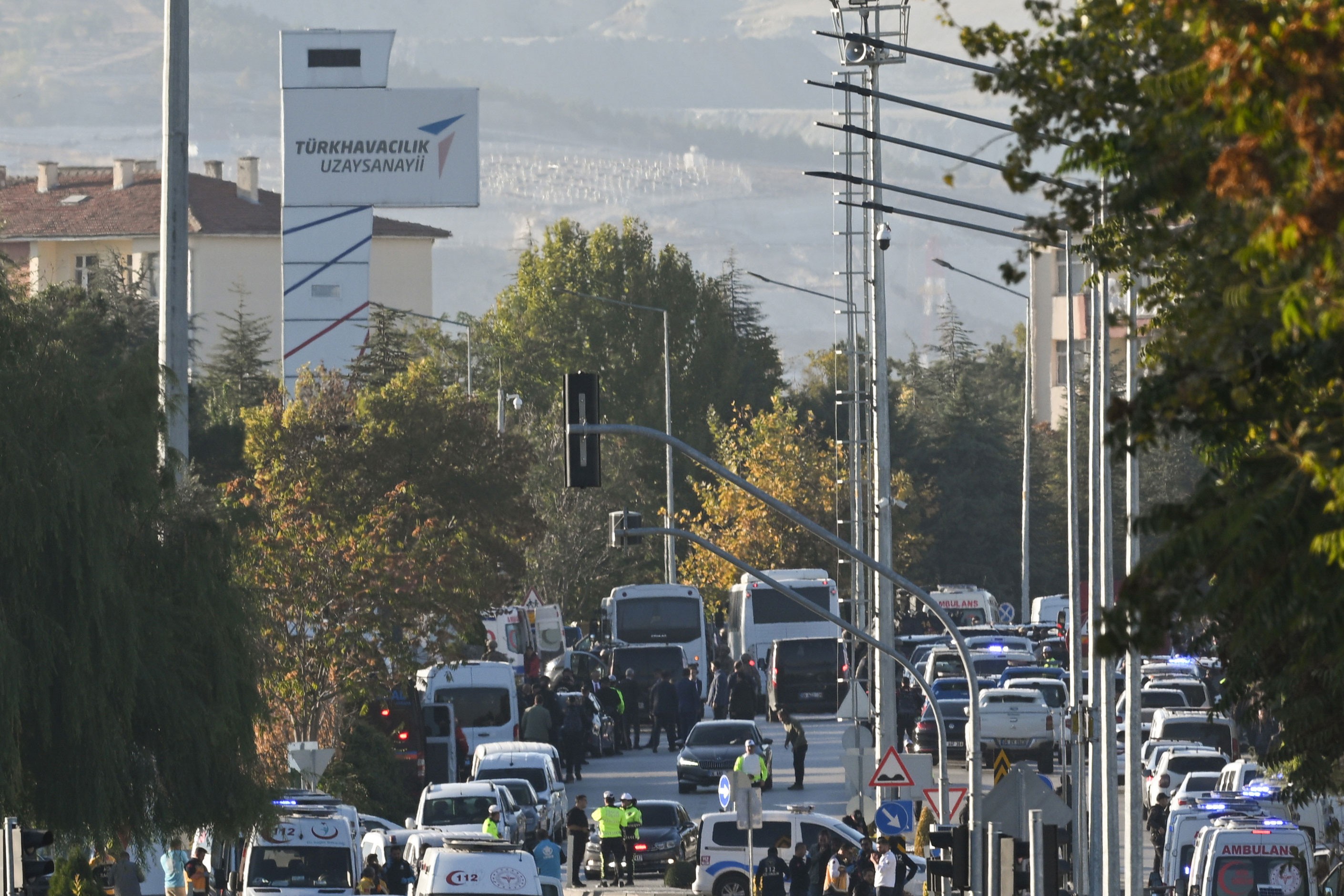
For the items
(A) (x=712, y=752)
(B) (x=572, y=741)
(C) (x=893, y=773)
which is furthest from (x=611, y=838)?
(B) (x=572, y=741)

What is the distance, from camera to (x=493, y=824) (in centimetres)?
2842

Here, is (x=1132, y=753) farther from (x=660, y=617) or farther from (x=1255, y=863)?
(x=660, y=617)

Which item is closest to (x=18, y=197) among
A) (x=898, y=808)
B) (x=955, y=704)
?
(x=955, y=704)

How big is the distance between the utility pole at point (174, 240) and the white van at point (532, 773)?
11584 millimetres

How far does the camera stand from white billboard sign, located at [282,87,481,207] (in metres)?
64.4

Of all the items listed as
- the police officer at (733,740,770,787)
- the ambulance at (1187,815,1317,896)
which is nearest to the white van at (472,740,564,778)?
the police officer at (733,740,770,787)

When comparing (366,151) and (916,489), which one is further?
(916,489)

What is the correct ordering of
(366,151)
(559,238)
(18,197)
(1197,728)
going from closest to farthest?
(1197,728) → (366,151) → (559,238) → (18,197)

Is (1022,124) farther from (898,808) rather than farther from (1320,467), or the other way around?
(898,808)

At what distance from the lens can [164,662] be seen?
70.5ft

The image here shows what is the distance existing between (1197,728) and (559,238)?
69.1 m

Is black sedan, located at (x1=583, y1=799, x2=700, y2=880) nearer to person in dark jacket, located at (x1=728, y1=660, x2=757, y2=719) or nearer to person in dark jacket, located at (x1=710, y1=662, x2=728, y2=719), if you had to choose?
person in dark jacket, located at (x1=728, y1=660, x2=757, y2=719)

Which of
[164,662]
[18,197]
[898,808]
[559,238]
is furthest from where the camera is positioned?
[18,197]

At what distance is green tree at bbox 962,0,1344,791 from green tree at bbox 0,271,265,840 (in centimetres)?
1303
